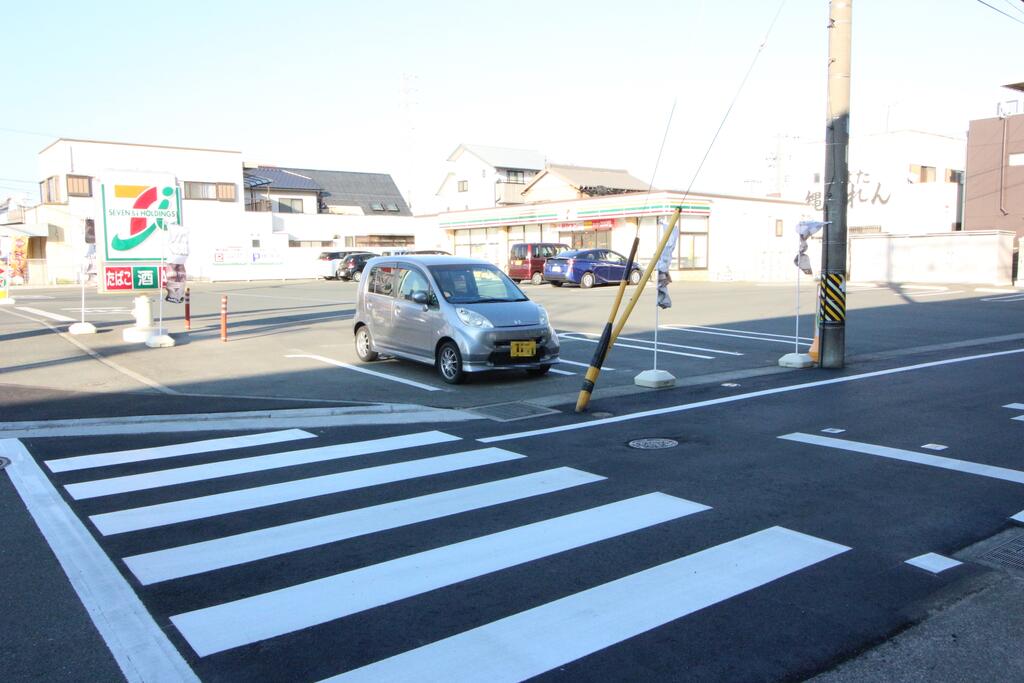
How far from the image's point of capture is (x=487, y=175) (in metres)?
61.3

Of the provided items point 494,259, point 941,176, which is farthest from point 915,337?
point 941,176

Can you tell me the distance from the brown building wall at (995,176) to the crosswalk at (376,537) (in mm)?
44731

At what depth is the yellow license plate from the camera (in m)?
11.3

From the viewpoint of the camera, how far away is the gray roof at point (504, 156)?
6188 centimetres

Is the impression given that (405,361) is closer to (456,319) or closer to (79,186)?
(456,319)

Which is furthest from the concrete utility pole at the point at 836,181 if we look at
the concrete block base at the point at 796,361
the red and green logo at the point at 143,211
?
the red and green logo at the point at 143,211

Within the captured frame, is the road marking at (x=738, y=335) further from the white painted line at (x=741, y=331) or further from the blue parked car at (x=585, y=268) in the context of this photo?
the blue parked car at (x=585, y=268)

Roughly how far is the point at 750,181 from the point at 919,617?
323 feet

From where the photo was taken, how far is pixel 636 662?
12.0 ft

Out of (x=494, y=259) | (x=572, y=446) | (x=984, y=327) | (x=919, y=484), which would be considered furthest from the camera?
(x=494, y=259)

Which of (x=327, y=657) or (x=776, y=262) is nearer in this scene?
(x=327, y=657)

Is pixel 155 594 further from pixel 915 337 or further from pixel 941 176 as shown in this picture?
pixel 941 176

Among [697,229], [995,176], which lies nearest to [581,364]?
[697,229]

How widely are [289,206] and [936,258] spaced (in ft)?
150
